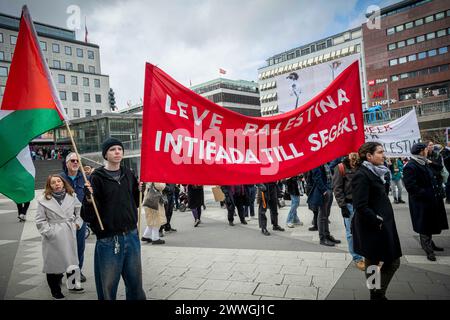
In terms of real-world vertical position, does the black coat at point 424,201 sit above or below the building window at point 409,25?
below

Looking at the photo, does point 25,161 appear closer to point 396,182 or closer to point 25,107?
point 25,107

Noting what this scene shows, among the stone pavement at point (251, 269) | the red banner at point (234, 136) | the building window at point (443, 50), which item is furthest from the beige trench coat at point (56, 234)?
the building window at point (443, 50)

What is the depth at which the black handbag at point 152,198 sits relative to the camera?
23.9ft

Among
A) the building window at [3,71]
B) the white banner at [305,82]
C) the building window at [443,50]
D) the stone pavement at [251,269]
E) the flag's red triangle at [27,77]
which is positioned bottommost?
the stone pavement at [251,269]

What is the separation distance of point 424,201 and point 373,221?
7.57ft

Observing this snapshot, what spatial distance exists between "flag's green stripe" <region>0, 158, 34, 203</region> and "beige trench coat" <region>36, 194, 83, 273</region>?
731 mm

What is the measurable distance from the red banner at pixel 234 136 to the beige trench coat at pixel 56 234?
1.80m

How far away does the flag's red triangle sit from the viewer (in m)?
3.60

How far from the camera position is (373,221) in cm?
349

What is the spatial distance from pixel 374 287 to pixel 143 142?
3014 mm

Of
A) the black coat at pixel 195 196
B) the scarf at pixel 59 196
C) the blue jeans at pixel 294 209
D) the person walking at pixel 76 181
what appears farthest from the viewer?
the black coat at pixel 195 196

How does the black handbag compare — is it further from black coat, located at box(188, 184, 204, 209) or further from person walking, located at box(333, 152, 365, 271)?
person walking, located at box(333, 152, 365, 271)

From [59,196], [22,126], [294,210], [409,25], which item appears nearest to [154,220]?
[59,196]

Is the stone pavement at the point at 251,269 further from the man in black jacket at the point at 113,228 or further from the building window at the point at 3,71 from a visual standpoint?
the building window at the point at 3,71
